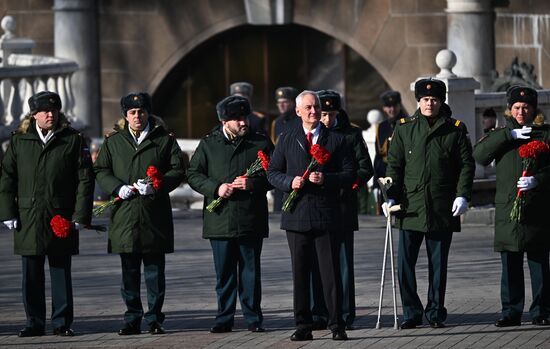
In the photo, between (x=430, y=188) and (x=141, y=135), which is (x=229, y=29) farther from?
(x=430, y=188)

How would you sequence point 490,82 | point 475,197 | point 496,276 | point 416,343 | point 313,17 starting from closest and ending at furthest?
point 416,343 → point 496,276 → point 475,197 → point 490,82 → point 313,17

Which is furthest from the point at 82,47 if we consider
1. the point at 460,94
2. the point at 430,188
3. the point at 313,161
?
the point at 313,161

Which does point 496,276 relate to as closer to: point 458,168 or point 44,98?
point 458,168

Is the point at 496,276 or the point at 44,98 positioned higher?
the point at 44,98

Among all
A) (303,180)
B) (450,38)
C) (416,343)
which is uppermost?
(450,38)

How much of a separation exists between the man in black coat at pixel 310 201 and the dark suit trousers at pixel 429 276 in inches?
27.1

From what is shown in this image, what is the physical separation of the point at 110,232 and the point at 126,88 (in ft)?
54.9

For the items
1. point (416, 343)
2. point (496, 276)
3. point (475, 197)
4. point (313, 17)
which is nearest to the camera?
point (416, 343)

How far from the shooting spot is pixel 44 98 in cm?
1476

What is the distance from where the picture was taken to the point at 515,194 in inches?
587

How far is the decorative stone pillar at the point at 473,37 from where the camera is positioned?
27.5 metres

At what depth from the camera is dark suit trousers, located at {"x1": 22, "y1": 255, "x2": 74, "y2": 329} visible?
14.7m

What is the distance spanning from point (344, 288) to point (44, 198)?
2.26 metres

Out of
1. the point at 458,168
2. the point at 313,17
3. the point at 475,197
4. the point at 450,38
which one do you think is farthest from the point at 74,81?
the point at 458,168
